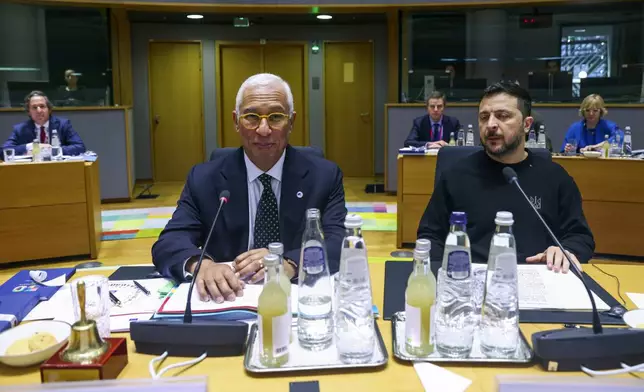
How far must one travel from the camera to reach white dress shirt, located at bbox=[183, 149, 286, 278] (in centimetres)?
179

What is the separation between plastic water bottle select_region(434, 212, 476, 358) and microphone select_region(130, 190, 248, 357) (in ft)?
1.21

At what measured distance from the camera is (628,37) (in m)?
6.68

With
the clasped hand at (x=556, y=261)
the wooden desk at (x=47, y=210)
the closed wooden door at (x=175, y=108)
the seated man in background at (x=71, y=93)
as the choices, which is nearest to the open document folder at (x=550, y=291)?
the clasped hand at (x=556, y=261)

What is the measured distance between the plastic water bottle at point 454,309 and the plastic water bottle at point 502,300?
36 millimetres

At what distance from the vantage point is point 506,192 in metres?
1.91

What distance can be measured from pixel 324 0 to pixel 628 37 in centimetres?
364

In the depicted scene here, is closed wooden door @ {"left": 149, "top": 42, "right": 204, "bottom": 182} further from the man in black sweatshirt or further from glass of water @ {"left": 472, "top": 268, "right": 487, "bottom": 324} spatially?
glass of water @ {"left": 472, "top": 268, "right": 487, "bottom": 324}

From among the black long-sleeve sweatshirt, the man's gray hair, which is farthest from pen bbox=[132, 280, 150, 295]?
the black long-sleeve sweatshirt

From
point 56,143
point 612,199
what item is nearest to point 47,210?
point 56,143

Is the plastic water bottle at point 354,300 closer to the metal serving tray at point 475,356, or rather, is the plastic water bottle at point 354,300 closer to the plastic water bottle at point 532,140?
the metal serving tray at point 475,356

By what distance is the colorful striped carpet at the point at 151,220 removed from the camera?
4980 mm

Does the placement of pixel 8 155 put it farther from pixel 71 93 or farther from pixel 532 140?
pixel 532 140

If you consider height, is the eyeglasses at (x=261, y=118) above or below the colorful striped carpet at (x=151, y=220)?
above

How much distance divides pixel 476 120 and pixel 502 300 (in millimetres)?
5581
